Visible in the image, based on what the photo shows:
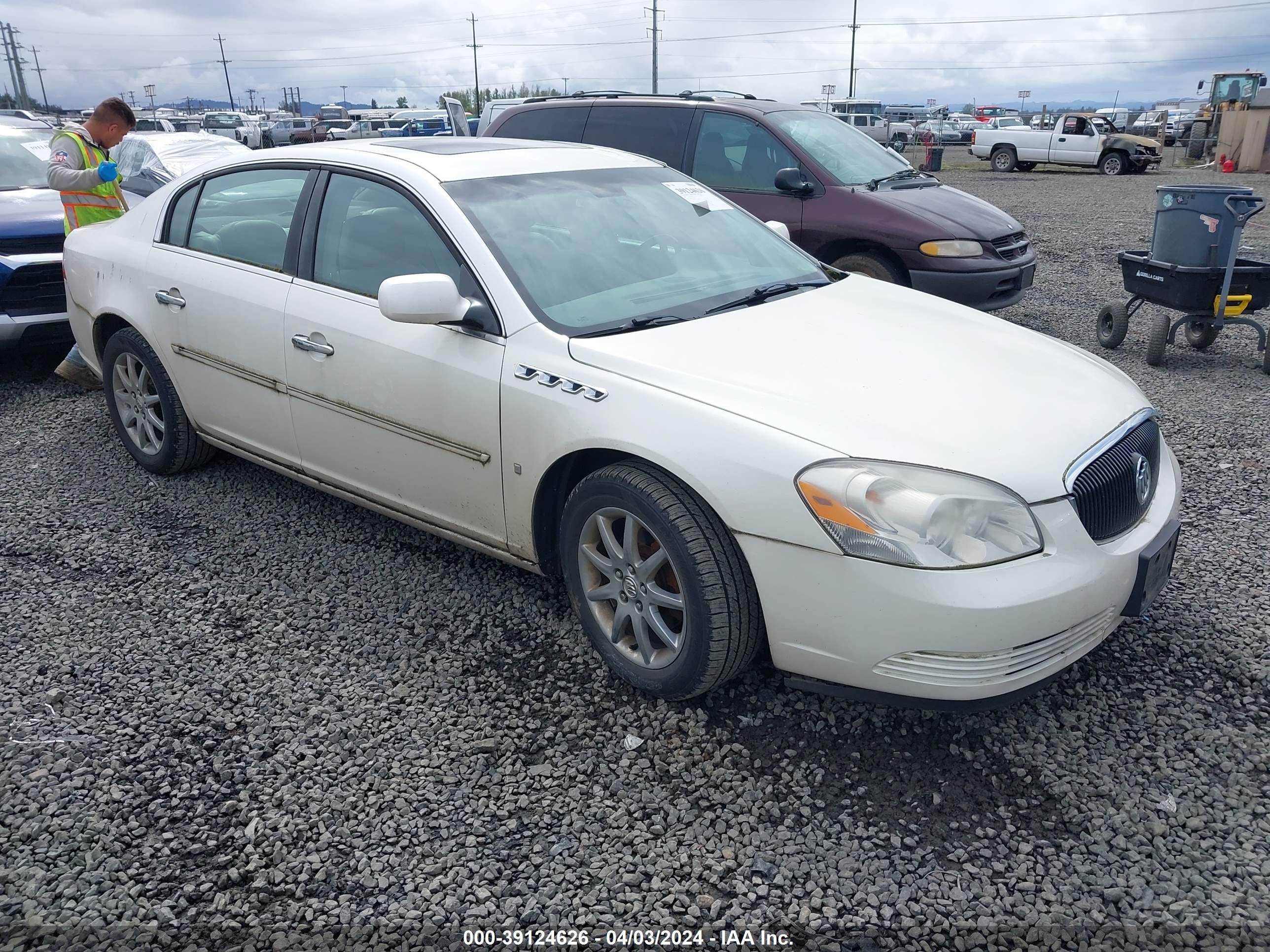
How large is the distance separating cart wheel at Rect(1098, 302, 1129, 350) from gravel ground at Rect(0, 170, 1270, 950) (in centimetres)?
357

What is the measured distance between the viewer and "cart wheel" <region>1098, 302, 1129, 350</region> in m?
7.16

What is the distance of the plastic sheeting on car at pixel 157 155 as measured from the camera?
8594mm

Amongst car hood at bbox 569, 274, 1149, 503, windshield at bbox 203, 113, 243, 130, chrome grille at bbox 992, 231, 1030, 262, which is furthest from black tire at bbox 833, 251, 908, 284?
windshield at bbox 203, 113, 243, 130

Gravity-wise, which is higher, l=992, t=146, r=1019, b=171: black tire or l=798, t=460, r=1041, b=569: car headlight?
l=798, t=460, r=1041, b=569: car headlight

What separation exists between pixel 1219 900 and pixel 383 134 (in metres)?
37.2

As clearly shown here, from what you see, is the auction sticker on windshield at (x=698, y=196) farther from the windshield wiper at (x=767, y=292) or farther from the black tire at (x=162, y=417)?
the black tire at (x=162, y=417)

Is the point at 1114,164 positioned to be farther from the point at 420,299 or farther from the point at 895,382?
the point at 420,299

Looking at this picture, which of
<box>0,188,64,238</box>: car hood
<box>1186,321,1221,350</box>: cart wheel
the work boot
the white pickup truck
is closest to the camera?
the work boot

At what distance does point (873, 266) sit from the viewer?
697 centimetres

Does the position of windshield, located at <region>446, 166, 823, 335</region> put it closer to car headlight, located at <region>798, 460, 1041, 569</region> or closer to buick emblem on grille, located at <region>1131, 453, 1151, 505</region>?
car headlight, located at <region>798, 460, 1041, 569</region>

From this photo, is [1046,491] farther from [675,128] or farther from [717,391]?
[675,128]

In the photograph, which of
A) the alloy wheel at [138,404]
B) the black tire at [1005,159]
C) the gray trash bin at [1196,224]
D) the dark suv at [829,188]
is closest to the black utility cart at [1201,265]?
the gray trash bin at [1196,224]

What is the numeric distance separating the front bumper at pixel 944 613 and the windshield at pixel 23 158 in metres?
7.13

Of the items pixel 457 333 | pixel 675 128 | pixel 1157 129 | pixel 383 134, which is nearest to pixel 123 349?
pixel 457 333
